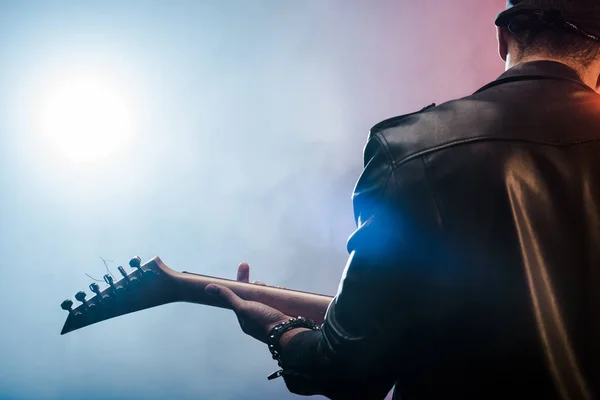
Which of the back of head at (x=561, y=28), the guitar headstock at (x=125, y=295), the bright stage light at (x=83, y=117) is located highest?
the bright stage light at (x=83, y=117)

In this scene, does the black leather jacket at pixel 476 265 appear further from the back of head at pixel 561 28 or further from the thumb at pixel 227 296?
the thumb at pixel 227 296

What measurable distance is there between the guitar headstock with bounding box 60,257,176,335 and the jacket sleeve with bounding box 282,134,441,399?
116cm

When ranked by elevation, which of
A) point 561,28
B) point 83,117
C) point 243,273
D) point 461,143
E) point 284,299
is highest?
point 83,117

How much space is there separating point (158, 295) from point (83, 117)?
2.75m

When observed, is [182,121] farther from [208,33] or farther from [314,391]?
[314,391]

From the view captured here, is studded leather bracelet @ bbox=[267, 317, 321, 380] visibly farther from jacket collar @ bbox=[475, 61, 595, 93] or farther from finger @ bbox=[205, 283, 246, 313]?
jacket collar @ bbox=[475, 61, 595, 93]

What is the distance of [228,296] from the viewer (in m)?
1.52

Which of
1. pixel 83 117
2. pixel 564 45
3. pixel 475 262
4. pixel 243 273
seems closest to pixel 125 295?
pixel 243 273

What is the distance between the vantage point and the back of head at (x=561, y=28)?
3.17ft

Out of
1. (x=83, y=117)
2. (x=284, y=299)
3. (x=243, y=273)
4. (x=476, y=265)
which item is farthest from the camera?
(x=83, y=117)

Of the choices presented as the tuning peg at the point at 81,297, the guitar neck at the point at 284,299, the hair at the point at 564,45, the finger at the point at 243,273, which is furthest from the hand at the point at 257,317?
the hair at the point at 564,45

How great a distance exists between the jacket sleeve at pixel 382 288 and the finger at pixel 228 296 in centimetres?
54

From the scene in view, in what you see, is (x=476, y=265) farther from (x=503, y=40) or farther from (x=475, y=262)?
(x=503, y=40)

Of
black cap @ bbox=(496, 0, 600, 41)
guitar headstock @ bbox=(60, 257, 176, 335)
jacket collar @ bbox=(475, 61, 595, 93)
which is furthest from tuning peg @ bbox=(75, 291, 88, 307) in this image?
black cap @ bbox=(496, 0, 600, 41)
